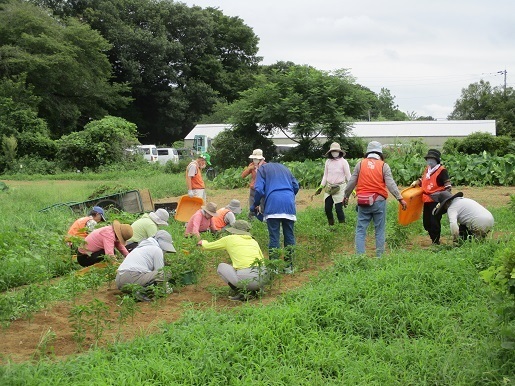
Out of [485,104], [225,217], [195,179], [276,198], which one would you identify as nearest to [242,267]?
[276,198]

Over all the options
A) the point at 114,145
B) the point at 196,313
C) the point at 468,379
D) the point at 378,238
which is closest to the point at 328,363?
the point at 468,379

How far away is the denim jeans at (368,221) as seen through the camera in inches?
325

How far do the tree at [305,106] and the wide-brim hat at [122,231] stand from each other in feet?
52.4

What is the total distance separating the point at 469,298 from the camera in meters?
6.35

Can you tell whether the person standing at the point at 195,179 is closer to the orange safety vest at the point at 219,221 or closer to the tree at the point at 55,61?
the orange safety vest at the point at 219,221

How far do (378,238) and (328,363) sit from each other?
3516 mm

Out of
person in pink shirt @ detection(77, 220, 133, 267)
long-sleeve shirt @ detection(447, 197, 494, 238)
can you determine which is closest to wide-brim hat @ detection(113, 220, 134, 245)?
person in pink shirt @ detection(77, 220, 133, 267)

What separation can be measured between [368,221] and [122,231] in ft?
10.3

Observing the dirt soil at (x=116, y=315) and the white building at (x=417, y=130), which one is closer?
the dirt soil at (x=116, y=315)

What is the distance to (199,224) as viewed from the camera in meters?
10.2

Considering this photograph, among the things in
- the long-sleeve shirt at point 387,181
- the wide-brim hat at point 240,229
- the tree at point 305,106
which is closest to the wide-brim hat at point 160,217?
the wide-brim hat at point 240,229

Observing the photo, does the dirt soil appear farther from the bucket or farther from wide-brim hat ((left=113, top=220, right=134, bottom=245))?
the bucket

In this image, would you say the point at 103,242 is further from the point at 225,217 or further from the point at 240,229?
the point at 225,217

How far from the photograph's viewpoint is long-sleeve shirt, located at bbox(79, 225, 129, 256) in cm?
841
